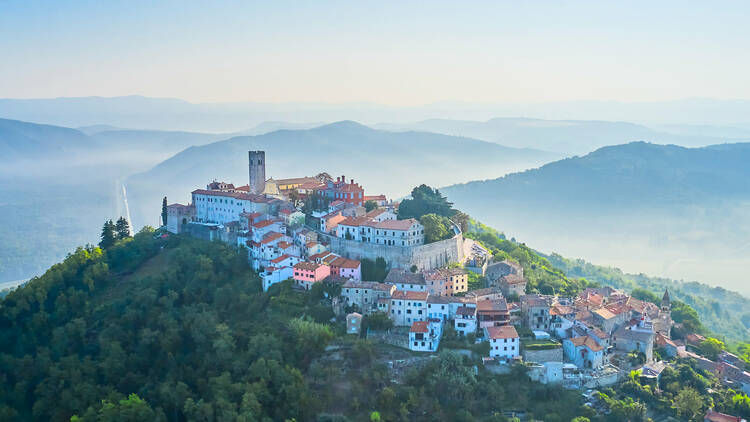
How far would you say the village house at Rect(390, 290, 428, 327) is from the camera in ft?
136

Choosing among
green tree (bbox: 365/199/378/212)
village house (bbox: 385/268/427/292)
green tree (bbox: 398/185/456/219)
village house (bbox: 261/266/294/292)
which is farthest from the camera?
green tree (bbox: 365/199/378/212)

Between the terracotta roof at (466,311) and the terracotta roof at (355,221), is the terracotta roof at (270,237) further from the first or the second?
the terracotta roof at (466,311)

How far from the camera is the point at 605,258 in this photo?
141250 millimetres

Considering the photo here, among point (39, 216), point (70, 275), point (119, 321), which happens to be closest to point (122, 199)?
point (39, 216)

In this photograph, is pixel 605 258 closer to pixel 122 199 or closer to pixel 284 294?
pixel 284 294

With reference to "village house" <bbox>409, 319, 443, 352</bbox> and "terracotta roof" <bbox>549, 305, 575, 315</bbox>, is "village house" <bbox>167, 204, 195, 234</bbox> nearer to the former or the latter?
"village house" <bbox>409, 319, 443, 352</bbox>

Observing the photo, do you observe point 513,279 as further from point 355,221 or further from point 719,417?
point 719,417

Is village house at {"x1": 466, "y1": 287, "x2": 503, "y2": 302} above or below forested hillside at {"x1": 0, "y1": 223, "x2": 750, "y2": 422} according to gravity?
above

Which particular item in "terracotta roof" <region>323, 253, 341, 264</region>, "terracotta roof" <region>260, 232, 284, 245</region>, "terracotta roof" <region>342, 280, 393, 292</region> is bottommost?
"terracotta roof" <region>342, 280, 393, 292</region>

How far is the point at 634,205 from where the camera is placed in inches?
6973

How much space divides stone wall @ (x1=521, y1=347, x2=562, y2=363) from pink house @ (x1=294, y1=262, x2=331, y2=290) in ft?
50.7

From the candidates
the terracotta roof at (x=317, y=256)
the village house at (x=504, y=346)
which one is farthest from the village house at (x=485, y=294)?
the terracotta roof at (x=317, y=256)

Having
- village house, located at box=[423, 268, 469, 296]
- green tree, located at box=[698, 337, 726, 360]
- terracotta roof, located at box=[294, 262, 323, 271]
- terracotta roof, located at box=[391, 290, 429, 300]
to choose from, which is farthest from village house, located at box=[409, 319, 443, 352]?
green tree, located at box=[698, 337, 726, 360]

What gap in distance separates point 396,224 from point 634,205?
14727 centimetres
